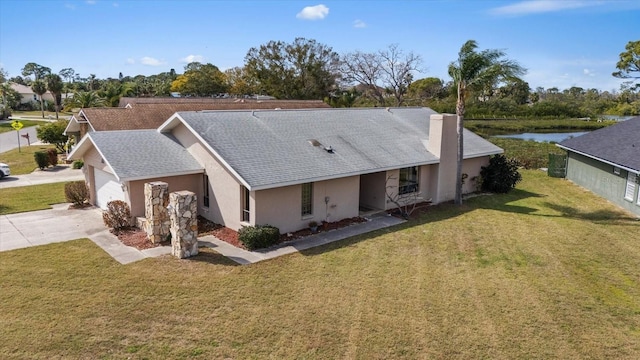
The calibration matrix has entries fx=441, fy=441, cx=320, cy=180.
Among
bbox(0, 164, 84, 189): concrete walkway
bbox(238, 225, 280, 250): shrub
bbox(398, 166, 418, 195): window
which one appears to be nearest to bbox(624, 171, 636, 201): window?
bbox(398, 166, 418, 195): window

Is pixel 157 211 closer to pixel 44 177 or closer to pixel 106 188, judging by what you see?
pixel 106 188

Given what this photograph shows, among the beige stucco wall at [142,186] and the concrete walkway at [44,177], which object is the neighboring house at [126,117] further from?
the beige stucco wall at [142,186]

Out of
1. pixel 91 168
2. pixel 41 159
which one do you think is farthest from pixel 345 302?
pixel 41 159

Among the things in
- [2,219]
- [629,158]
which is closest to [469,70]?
[629,158]

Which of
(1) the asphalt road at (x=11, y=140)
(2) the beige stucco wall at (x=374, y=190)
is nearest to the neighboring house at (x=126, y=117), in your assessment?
(1) the asphalt road at (x=11, y=140)

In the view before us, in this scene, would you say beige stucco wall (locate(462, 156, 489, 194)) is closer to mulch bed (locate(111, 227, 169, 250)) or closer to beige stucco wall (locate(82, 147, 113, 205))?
mulch bed (locate(111, 227, 169, 250))

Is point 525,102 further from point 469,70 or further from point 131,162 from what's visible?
point 131,162
